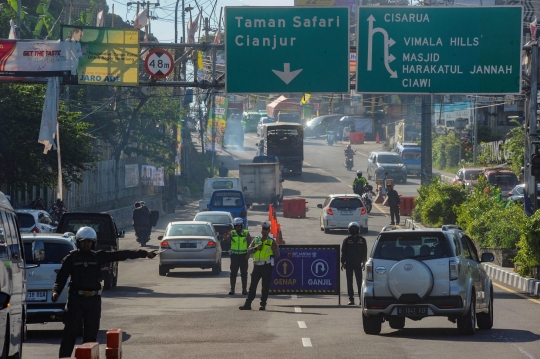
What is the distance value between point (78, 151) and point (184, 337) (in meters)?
21.0

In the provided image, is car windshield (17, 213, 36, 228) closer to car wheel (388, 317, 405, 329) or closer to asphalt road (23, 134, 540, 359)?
asphalt road (23, 134, 540, 359)

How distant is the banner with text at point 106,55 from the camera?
2578cm

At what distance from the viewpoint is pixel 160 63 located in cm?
2578

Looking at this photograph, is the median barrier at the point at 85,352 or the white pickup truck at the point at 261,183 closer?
the median barrier at the point at 85,352

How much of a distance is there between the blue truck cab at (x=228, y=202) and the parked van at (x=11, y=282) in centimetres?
2813

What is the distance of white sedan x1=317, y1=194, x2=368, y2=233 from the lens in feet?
128

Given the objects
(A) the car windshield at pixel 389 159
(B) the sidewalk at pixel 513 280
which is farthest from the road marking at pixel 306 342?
(A) the car windshield at pixel 389 159

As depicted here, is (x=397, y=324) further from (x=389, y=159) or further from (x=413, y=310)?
(x=389, y=159)

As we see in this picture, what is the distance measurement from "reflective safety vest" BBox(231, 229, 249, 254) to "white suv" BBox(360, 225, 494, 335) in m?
6.95

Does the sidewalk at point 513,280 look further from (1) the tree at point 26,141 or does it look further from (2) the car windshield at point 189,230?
(1) the tree at point 26,141

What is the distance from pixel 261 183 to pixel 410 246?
1480 inches

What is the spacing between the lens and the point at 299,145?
6725 centimetres

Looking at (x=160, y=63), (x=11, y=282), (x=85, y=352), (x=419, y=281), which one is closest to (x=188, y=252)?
(x=160, y=63)

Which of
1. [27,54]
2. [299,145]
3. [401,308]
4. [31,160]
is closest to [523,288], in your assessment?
[401,308]
